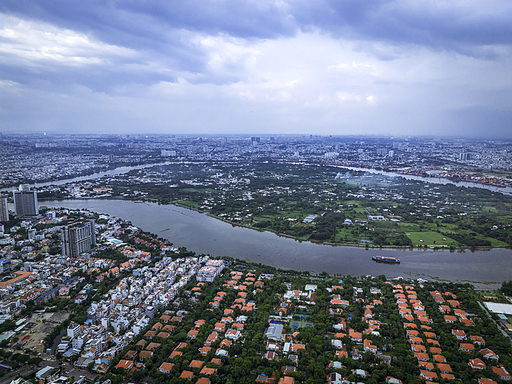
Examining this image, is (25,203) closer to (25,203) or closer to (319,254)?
(25,203)

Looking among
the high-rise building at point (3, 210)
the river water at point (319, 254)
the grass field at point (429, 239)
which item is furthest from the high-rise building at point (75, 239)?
the grass field at point (429, 239)

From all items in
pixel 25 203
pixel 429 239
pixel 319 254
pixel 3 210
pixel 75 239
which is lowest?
pixel 319 254

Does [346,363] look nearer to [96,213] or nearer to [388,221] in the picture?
[388,221]

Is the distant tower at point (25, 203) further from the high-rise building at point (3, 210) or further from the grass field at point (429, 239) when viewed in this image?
the grass field at point (429, 239)

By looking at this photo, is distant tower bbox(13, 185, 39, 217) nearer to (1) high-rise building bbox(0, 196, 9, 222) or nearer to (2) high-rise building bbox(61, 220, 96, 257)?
(1) high-rise building bbox(0, 196, 9, 222)

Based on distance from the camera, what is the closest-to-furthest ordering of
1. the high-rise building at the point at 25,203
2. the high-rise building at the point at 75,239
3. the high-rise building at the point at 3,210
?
1. the high-rise building at the point at 75,239
2. the high-rise building at the point at 3,210
3. the high-rise building at the point at 25,203

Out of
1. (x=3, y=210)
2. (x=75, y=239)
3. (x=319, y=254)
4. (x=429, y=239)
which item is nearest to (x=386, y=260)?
(x=319, y=254)
